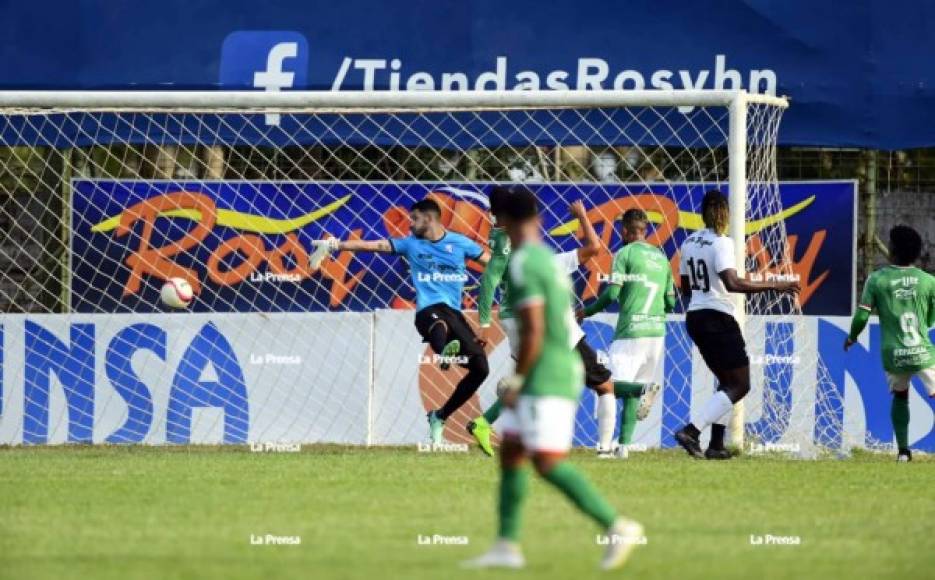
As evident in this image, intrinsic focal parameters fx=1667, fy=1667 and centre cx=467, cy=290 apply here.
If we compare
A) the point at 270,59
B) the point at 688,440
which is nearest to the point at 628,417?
the point at 688,440

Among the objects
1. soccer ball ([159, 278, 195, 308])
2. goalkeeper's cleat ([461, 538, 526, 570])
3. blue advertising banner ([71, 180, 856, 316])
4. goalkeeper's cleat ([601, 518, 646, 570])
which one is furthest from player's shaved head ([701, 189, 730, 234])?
goalkeeper's cleat ([461, 538, 526, 570])

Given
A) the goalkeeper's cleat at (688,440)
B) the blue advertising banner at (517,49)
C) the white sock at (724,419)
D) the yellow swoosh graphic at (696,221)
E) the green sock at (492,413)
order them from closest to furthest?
the white sock at (724,419) → the goalkeeper's cleat at (688,440) → the green sock at (492,413) → the yellow swoosh graphic at (696,221) → the blue advertising banner at (517,49)

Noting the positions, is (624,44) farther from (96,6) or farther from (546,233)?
(96,6)

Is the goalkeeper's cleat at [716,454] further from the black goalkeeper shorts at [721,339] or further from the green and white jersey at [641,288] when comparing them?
the green and white jersey at [641,288]

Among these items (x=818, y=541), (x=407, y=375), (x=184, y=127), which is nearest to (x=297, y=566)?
(x=818, y=541)

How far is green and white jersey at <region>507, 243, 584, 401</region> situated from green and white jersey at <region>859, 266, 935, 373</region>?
842 centimetres

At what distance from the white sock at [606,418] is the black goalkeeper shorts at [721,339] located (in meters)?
1.03

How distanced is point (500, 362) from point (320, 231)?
2.51 meters

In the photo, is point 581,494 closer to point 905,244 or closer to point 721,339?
point 721,339

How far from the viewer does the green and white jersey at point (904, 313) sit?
15.5 metres

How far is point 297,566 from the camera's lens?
805cm

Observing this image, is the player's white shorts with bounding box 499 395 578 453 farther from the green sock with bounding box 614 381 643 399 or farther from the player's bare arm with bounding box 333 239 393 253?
the player's bare arm with bounding box 333 239 393 253

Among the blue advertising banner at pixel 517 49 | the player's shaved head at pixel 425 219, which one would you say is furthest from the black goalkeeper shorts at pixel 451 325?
the blue advertising banner at pixel 517 49

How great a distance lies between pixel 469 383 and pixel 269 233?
355cm
